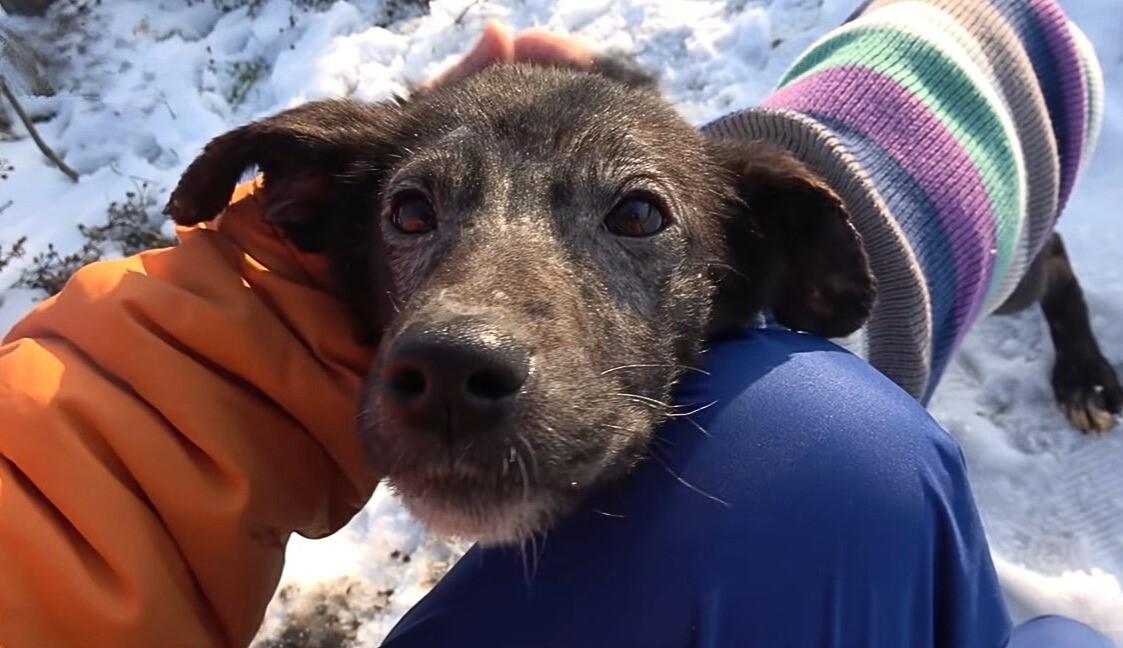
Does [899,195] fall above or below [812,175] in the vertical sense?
below

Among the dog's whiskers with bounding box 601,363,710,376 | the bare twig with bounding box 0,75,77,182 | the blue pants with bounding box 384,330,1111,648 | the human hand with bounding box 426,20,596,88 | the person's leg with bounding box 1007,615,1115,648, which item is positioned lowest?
the person's leg with bounding box 1007,615,1115,648

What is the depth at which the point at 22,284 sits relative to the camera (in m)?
4.05

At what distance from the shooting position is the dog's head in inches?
62.1

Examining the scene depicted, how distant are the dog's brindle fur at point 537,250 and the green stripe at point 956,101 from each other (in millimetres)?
610

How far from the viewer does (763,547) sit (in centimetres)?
174

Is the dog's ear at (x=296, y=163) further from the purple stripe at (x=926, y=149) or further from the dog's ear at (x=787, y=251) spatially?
the purple stripe at (x=926, y=149)

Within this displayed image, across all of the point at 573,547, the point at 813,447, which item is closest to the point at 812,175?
the point at 813,447

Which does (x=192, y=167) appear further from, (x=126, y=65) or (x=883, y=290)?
(x=126, y=65)

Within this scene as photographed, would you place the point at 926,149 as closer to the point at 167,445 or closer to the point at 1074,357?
the point at 1074,357

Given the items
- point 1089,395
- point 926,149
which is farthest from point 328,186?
point 1089,395

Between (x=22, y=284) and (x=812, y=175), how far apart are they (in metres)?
3.41

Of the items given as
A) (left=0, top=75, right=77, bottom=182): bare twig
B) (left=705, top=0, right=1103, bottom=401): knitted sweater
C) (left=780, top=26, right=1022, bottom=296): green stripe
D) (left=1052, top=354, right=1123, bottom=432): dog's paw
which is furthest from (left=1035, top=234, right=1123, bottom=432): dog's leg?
(left=0, top=75, right=77, bottom=182): bare twig

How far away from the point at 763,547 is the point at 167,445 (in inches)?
44.8

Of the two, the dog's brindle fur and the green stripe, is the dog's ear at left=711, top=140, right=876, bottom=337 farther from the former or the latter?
the green stripe
